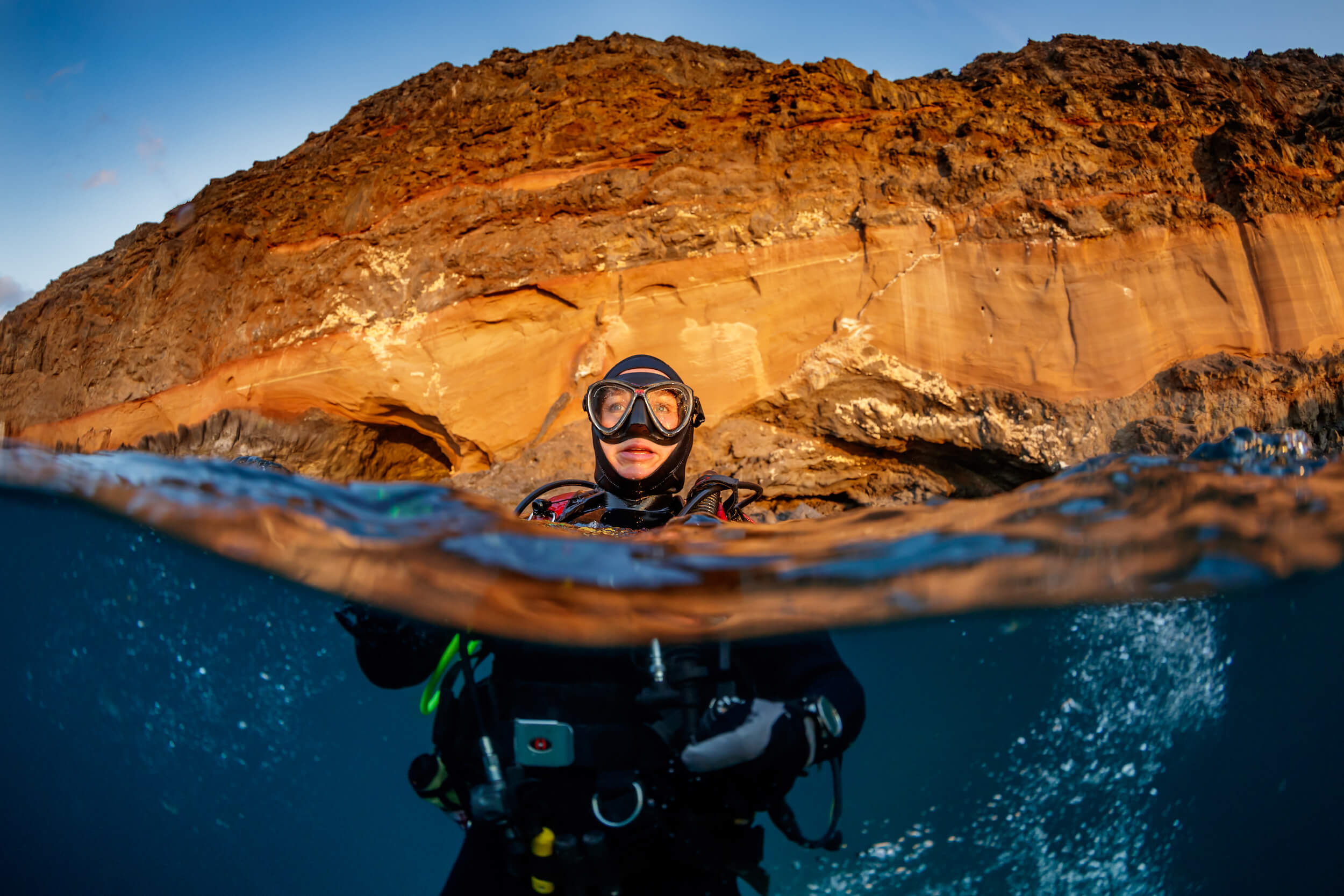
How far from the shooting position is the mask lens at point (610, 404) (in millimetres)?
4594

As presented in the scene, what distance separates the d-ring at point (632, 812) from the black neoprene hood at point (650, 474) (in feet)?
6.53

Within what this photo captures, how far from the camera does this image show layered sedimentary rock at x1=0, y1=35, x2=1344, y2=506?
18.6ft

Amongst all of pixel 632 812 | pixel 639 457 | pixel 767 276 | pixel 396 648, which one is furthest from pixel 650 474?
pixel 767 276

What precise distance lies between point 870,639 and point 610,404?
3.25 m

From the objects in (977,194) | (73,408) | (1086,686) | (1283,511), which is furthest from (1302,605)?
(73,408)

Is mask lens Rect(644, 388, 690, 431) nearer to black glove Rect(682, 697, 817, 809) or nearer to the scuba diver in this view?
the scuba diver

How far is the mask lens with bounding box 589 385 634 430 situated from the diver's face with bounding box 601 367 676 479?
0.06 m

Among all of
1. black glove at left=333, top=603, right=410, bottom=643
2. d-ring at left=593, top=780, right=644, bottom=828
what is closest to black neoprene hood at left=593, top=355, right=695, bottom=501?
black glove at left=333, top=603, right=410, bottom=643

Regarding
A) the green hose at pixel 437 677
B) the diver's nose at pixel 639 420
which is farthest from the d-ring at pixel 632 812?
the diver's nose at pixel 639 420

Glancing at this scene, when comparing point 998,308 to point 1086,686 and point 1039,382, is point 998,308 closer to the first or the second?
point 1039,382

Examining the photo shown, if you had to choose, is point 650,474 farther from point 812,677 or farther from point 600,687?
point 812,677

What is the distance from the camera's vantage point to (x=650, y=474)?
4.62 metres

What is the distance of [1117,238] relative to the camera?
18.8 ft

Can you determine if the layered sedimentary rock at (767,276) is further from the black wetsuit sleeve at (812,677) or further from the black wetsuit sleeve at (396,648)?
the black wetsuit sleeve at (812,677)
